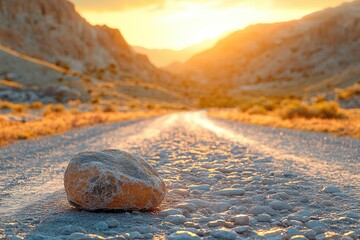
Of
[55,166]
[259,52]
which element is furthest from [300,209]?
[259,52]

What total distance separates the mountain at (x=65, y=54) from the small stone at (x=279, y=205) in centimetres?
6477

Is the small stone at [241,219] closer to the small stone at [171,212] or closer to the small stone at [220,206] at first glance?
the small stone at [220,206]

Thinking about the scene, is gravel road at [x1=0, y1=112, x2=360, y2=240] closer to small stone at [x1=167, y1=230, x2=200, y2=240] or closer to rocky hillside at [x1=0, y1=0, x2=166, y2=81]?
small stone at [x1=167, y1=230, x2=200, y2=240]

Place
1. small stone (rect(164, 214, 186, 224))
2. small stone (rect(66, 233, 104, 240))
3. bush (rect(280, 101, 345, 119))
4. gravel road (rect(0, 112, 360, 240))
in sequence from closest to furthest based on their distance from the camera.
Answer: small stone (rect(66, 233, 104, 240)) < gravel road (rect(0, 112, 360, 240)) < small stone (rect(164, 214, 186, 224)) < bush (rect(280, 101, 345, 119))

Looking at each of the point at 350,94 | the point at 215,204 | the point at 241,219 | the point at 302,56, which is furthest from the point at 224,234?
the point at 302,56

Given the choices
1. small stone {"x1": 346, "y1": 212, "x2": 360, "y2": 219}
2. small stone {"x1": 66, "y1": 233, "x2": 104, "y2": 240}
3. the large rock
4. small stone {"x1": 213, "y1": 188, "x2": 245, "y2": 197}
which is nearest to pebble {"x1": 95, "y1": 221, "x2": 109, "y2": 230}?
small stone {"x1": 66, "y1": 233, "x2": 104, "y2": 240}

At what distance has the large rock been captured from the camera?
201 inches

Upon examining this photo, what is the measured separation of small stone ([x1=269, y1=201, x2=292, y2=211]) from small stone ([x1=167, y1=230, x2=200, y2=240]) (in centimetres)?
167

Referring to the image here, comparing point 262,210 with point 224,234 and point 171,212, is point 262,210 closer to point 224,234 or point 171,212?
point 224,234

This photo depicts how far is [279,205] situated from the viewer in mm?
5504

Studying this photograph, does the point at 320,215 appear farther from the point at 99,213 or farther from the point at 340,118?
the point at 340,118

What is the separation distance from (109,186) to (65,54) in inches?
4572

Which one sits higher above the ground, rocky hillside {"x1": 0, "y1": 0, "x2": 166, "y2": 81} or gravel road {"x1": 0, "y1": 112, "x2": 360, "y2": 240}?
rocky hillside {"x1": 0, "y1": 0, "x2": 166, "y2": 81}

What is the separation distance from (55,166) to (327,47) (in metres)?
160
